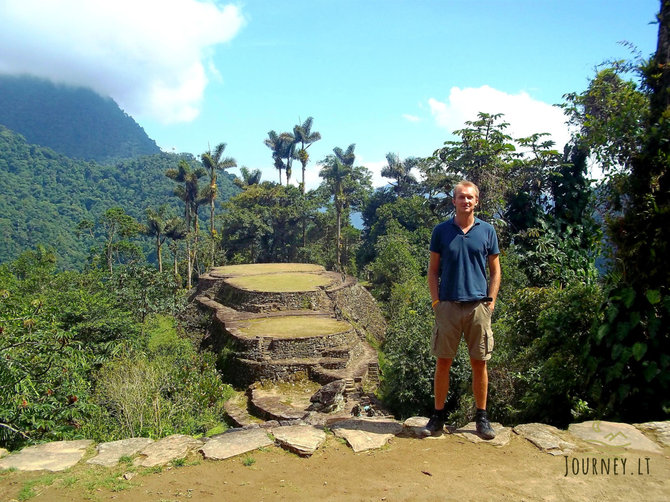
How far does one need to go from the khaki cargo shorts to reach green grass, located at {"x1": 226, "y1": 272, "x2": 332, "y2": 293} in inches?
576

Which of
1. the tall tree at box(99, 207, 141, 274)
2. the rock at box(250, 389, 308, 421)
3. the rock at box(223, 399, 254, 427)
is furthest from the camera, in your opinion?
the tall tree at box(99, 207, 141, 274)

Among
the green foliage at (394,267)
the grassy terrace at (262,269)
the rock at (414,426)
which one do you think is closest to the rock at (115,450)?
the rock at (414,426)

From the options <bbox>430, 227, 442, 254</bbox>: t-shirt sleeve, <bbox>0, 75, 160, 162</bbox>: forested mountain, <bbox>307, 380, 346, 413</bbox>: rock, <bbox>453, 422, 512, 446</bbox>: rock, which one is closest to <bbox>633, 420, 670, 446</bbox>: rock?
<bbox>453, 422, 512, 446</bbox>: rock

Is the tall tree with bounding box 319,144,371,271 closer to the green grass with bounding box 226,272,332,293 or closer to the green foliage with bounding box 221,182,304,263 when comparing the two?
the green foliage with bounding box 221,182,304,263

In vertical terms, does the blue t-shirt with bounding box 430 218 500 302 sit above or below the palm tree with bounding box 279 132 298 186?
below

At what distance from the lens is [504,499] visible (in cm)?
239

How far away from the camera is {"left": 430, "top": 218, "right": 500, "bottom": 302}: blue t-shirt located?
125 inches

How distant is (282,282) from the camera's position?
19797mm

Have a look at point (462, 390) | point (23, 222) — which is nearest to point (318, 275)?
point (462, 390)

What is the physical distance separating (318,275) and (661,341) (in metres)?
19.0

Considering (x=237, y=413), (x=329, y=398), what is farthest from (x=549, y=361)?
(x=237, y=413)

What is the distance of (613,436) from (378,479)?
151cm

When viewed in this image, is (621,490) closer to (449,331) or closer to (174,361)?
(449,331)

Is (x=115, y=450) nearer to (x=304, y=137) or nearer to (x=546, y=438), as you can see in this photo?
(x=546, y=438)
